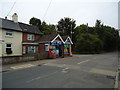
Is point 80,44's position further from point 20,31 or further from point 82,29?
point 20,31

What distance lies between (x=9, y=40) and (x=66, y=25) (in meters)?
36.1

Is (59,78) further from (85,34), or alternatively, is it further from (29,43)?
(85,34)

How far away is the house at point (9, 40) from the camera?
16531mm

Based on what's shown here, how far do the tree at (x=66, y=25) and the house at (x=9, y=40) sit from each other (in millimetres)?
32146

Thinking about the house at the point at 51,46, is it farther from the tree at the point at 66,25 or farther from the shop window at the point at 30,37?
the tree at the point at 66,25

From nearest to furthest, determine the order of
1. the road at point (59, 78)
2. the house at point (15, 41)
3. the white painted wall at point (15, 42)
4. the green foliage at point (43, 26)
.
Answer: the road at point (59, 78) → the house at point (15, 41) → the white painted wall at point (15, 42) → the green foliage at point (43, 26)

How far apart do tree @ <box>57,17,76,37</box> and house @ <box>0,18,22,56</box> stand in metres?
32.1

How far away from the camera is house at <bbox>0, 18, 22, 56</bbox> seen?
54.2ft

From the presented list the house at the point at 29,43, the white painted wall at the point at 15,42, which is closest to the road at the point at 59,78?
the white painted wall at the point at 15,42

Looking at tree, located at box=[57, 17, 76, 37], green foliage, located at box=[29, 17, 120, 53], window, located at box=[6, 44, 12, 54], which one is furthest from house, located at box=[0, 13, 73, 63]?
tree, located at box=[57, 17, 76, 37]

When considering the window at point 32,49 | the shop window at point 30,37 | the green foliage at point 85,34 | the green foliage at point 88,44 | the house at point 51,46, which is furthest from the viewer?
the green foliage at point 85,34

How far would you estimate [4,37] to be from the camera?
55.0ft

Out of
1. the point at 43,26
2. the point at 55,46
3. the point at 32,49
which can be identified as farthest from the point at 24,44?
the point at 43,26

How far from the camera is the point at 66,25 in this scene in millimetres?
50000
